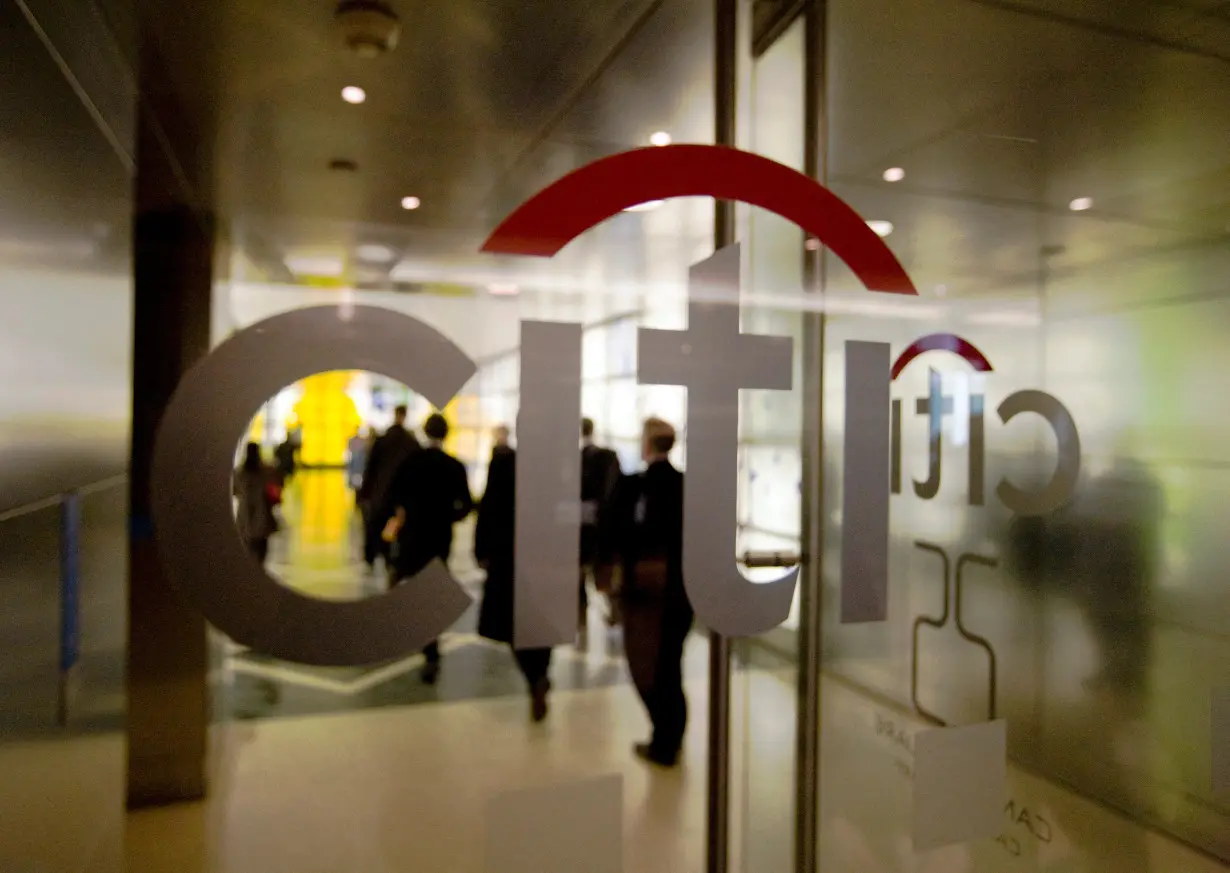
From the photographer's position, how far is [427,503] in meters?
1.69

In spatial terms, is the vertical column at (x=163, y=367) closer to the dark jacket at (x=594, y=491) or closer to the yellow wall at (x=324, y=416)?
the yellow wall at (x=324, y=416)

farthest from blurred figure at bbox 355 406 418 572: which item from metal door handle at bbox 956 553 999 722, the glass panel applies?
metal door handle at bbox 956 553 999 722

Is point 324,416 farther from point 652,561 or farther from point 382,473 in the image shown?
point 652,561

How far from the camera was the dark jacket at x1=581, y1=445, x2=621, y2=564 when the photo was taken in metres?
1.68

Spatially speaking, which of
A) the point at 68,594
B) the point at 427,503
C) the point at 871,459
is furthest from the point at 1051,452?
the point at 68,594

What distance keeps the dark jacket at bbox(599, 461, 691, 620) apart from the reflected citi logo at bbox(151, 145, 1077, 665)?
4.3 inches

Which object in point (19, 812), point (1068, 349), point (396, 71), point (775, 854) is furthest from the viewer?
point (1068, 349)

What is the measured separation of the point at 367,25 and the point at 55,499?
1.14 metres

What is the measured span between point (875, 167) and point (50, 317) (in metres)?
2.29

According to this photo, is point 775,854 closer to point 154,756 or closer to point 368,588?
point 368,588

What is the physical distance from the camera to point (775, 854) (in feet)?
7.55

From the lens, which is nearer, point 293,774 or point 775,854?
point 775,854

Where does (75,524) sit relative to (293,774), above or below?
above

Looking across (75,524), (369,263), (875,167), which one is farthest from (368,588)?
(875,167)
